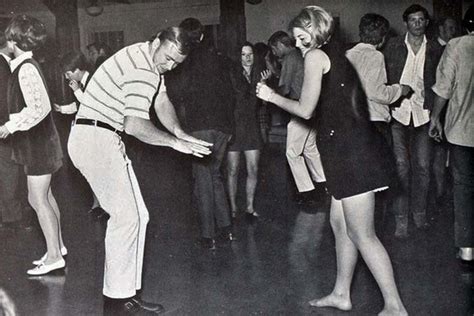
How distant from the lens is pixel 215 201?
314 cm

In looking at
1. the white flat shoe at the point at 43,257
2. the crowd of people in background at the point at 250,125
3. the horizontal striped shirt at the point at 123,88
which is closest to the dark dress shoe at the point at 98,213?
the crowd of people in background at the point at 250,125

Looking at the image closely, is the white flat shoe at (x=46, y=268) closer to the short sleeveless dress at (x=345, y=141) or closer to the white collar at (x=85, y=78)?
the white collar at (x=85, y=78)

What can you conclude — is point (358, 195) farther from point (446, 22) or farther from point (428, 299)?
point (446, 22)

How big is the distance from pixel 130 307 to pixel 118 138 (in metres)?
0.63

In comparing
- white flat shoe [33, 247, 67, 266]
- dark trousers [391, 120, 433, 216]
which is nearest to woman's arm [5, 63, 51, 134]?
white flat shoe [33, 247, 67, 266]

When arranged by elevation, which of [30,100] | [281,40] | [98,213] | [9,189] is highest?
[281,40]

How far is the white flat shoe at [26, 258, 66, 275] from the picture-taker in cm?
273

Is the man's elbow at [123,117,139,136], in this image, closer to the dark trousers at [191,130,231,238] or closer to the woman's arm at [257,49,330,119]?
the woman's arm at [257,49,330,119]

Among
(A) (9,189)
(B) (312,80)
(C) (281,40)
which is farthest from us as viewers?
(C) (281,40)

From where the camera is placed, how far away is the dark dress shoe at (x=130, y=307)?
219 cm

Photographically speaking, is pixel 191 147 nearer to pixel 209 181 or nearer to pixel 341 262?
pixel 341 262

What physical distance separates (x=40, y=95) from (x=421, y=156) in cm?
187

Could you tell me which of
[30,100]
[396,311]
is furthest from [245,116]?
[396,311]

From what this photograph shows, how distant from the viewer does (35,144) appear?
2.80 meters
